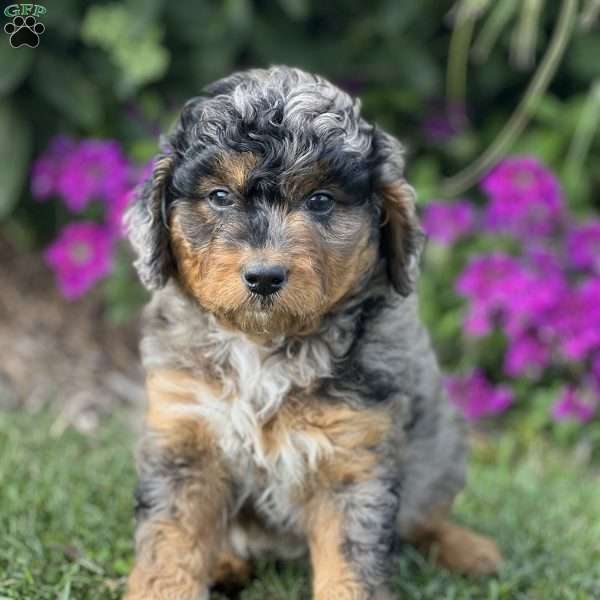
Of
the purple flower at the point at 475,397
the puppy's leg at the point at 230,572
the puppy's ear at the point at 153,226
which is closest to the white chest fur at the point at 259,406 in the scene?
the puppy's ear at the point at 153,226

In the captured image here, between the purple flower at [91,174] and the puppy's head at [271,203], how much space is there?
3218 millimetres

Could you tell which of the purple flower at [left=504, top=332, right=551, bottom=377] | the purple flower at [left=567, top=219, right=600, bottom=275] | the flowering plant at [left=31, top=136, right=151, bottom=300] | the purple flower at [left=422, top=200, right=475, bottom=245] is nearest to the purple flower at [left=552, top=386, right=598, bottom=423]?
the purple flower at [left=504, top=332, right=551, bottom=377]

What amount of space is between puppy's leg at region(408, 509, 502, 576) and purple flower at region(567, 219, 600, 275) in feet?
9.37

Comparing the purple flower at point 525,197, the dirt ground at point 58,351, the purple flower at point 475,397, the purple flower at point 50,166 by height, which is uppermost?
the purple flower at point 525,197

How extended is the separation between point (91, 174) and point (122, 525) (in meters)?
3.08

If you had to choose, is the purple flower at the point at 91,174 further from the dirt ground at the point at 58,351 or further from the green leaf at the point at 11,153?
the dirt ground at the point at 58,351

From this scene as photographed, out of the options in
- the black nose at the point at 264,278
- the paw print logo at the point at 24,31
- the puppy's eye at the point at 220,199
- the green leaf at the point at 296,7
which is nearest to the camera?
the black nose at the point at 264,278

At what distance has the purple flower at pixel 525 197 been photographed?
7320 millimetres

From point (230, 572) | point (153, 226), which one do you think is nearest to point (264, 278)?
point (153, 226)

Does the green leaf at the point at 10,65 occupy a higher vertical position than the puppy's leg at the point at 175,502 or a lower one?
higher

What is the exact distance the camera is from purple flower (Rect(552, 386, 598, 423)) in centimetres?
696

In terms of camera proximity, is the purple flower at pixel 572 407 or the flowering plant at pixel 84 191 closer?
the purple flower at pixel 572 407

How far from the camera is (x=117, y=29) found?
22.2 ft

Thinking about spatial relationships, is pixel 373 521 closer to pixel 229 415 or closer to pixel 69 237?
pixel 229 415
